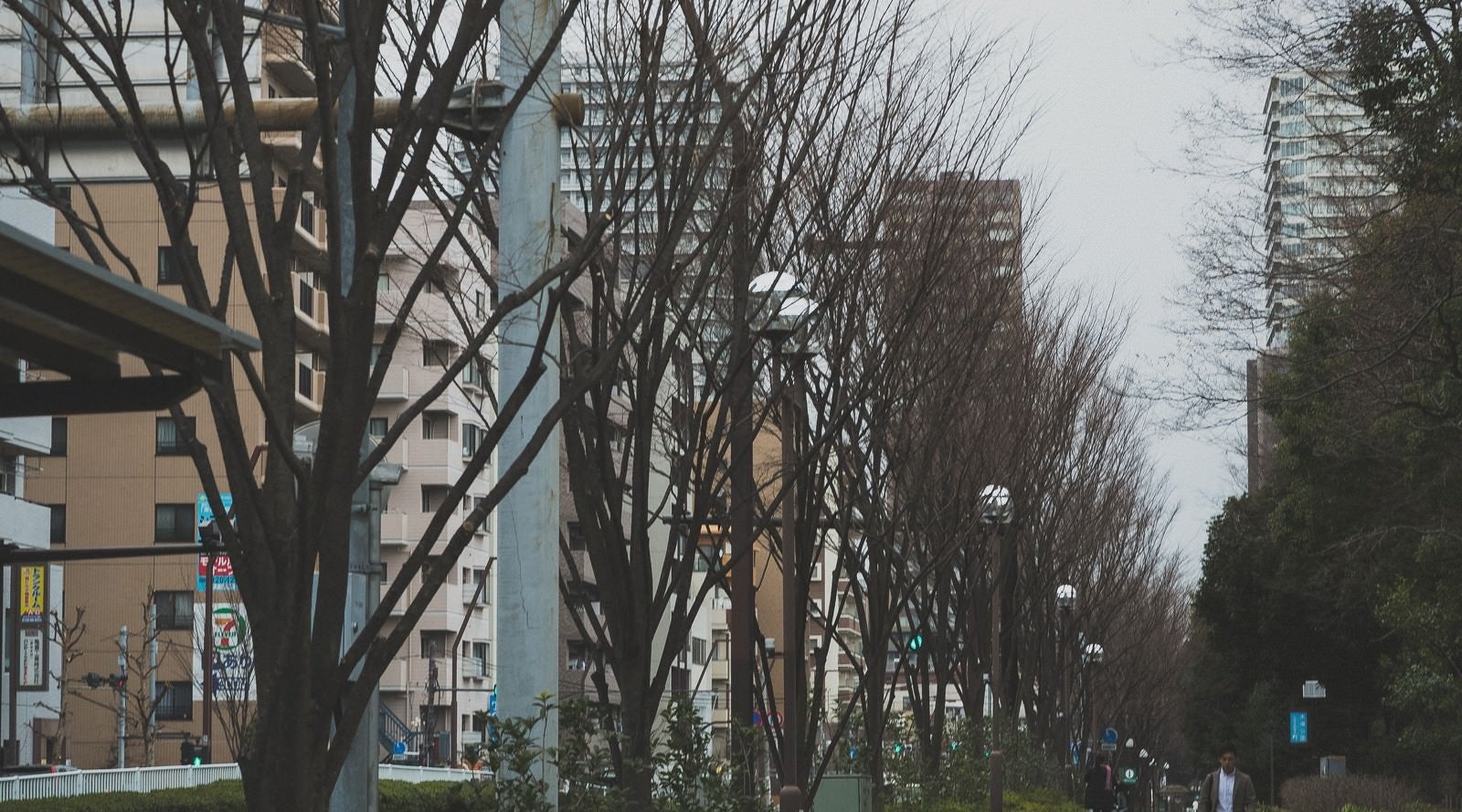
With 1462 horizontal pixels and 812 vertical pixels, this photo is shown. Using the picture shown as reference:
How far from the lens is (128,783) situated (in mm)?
27031

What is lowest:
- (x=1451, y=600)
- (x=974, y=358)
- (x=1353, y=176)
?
(x=1451, y=600)

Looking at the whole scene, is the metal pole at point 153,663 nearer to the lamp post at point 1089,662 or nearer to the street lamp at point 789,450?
the lamp post at point 1089,662

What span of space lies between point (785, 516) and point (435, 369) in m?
49.8

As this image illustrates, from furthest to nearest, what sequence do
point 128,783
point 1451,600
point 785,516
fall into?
point 1451,600, point 128,783, point 785,516

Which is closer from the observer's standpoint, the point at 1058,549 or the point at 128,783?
Answer: the point at 128,783

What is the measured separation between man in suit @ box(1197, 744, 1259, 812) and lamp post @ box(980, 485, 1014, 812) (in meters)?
2.71

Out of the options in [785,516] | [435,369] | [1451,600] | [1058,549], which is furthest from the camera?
[435,369]

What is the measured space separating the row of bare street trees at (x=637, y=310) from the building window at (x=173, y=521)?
98.0ft

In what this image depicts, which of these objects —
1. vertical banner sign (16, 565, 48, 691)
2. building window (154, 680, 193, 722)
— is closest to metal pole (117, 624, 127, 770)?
vertical banner sign (16, 565, 48, 691)

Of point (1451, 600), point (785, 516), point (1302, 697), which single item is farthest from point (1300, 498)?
point (785, 516)

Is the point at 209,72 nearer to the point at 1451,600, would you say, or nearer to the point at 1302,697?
the point at 1451,600

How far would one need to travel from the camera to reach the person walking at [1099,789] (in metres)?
34.3

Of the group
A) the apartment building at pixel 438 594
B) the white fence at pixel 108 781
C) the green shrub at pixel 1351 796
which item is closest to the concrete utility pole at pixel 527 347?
the white fence at pixel 108 781

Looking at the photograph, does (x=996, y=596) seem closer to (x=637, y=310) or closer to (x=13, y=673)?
(x=13, y=673)
